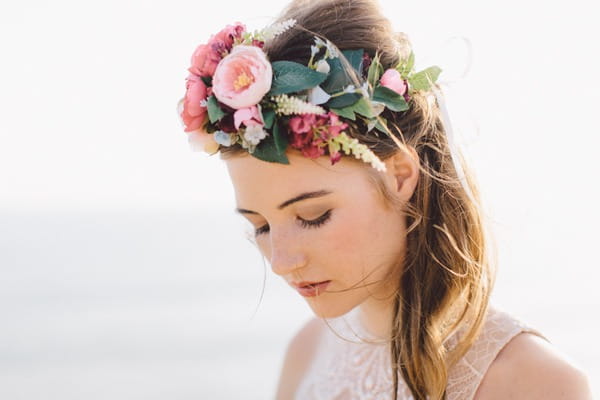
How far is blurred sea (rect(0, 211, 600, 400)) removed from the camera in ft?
23.5

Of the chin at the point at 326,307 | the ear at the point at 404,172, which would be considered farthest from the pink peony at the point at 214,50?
the chin at the point at 326,307

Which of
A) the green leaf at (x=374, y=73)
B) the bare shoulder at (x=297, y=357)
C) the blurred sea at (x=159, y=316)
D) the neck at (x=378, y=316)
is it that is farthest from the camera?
the blurred sea at (x=159, y=316)

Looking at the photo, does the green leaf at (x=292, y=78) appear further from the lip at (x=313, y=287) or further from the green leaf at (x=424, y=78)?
the lip at (x=313, y=287)

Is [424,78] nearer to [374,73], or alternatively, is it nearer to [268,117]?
[374,73]

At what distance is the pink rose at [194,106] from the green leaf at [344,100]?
1.32 feet

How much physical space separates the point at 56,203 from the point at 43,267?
7.65 metres

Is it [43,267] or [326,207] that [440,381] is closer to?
[326,207]

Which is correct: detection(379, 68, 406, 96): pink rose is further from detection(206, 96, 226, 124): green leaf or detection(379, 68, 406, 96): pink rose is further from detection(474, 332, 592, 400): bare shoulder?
detection(474, 332, 592, 400): bare shoulder

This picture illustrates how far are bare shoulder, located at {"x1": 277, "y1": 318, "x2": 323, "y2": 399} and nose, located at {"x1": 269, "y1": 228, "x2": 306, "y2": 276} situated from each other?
3.42 feet

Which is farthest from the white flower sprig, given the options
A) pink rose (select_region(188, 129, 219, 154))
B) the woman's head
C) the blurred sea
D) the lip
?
the blurred sea

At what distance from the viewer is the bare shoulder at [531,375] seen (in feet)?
7.63

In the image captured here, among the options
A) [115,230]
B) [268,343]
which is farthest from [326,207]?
[115,230]

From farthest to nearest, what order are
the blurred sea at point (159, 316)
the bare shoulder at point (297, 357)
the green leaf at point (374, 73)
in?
the blurred sea at point (159, 316) → the bare shoulder at point (297, 357) → the green leaf at point (374, 73)

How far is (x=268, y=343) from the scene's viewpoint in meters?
8.21
